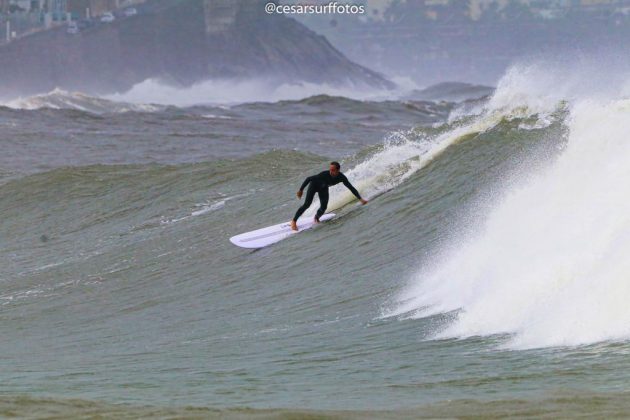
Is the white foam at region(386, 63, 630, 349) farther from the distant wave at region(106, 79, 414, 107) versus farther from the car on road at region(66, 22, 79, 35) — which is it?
the car on road at region(66, 22, 79, 35)

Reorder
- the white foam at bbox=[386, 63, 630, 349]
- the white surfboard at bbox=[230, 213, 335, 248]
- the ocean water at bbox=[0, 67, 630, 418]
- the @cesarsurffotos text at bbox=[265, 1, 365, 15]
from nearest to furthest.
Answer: the ocean water at bbox=[0, 67, 630, 418] → the white foam at bbox=[386, 63, 630, 349] → the white surfboard at bbox=[230, 213, 335, 248] → the @cesarsurffotos text at bbox=[265, 1, 365, 15]

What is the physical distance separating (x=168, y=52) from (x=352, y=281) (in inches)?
4468

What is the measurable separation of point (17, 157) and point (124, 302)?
80.4 ft

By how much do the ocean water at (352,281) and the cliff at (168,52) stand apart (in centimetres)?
9086

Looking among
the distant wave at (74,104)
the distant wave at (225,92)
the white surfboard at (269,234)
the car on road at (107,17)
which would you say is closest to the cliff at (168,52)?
the car on road at (107,17)

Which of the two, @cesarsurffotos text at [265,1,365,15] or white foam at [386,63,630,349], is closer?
white foam at [386,63,630,349]

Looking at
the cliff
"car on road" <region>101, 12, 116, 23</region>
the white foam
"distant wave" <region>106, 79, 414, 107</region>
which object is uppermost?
"car on road" <region>101, 12, 116, 23</region>

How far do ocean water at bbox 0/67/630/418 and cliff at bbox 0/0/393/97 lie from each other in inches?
3577

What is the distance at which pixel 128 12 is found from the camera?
12275 cm

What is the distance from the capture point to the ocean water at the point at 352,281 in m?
8.59

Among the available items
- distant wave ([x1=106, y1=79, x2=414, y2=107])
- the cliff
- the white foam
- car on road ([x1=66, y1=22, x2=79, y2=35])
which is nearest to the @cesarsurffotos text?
the cliff

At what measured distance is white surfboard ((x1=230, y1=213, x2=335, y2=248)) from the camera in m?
18.7

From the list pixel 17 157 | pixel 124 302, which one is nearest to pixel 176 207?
pixel 124 302

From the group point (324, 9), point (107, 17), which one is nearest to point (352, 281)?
point (107, 17)
